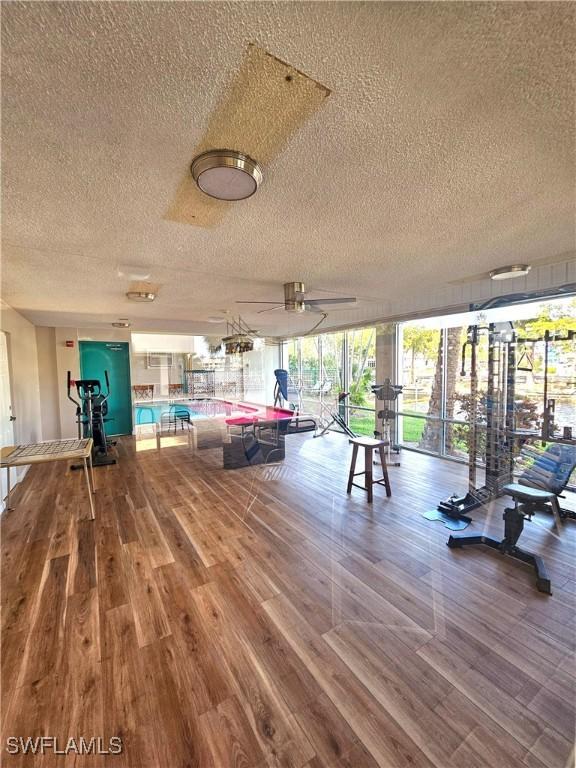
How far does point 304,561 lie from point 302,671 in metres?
0.91

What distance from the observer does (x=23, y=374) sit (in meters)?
5.02

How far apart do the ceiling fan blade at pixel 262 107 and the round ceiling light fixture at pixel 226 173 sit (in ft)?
0.09

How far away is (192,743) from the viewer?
129 cm

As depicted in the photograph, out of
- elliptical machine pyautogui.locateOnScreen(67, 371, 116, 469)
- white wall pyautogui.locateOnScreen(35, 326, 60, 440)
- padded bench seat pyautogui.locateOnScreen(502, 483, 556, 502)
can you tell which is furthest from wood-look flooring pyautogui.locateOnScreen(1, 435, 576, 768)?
white wall pyautogui.locateOnScreen(35, 326, 60, 440)

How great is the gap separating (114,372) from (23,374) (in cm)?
247

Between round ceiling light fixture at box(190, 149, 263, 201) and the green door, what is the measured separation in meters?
7.02

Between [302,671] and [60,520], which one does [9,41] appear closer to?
[302,671]

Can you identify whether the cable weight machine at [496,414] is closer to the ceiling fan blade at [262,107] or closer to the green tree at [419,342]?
the green tree at [419,342]

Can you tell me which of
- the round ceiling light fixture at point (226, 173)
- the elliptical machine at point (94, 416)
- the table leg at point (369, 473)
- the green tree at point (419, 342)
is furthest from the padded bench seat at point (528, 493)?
the elliptical machine at point (94, 416)

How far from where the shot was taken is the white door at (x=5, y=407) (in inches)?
148

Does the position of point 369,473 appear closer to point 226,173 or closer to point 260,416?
point 260,416

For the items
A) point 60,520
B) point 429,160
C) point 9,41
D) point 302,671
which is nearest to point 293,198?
point 429,160

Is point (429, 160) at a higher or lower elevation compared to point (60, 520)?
higher

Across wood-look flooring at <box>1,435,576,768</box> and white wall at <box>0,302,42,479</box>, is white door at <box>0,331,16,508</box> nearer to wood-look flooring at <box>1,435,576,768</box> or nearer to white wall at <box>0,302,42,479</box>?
white wall at <box>0,302,42,479</box>
